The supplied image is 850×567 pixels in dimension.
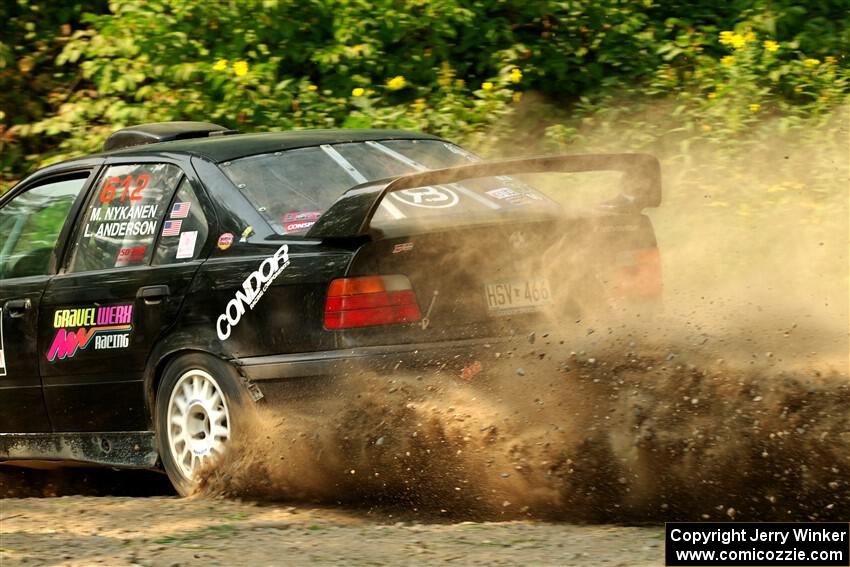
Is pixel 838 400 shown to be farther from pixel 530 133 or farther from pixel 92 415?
pixel 530 133

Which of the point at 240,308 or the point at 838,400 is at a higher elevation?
the point at 240,308

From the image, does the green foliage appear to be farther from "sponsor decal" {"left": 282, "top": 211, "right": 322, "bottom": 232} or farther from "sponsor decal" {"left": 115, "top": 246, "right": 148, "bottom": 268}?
"sponsor decal" {"left": 282, "top": 211, "right": 322, "bottom": 232}

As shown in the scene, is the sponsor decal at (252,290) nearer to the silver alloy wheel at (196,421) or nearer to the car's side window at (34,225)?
the silver alloy wheel at (196,421)

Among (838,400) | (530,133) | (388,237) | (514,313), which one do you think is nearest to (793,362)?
(838,400)

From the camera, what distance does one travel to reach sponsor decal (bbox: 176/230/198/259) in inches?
212

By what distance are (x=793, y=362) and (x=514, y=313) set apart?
3.76ft

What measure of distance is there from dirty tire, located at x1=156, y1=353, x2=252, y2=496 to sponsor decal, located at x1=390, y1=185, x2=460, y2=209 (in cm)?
104

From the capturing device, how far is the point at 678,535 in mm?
3902

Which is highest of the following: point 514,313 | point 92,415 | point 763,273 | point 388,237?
point 388,237

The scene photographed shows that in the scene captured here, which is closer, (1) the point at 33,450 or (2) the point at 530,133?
(1) the point at 33,450

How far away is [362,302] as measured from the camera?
4.84m

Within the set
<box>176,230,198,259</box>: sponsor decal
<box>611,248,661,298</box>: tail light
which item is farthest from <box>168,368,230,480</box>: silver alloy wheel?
<box>611,248,661,298</box>: tail light

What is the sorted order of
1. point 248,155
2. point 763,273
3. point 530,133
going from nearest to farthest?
point 248,155
point 763,273
point 530,133

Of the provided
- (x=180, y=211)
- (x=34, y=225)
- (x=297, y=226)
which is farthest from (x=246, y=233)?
(x=34, y=225)
